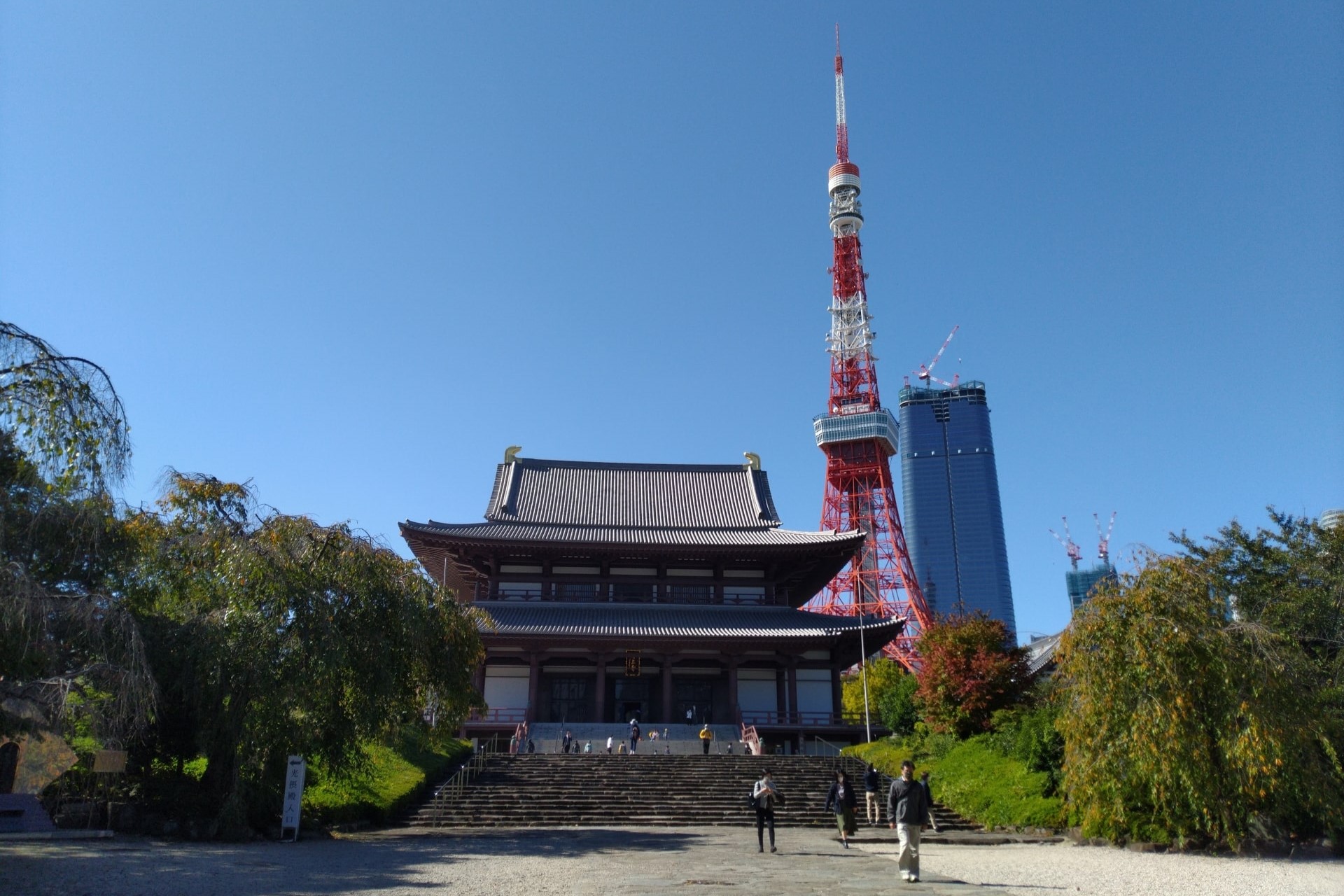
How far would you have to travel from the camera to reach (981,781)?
20344mm

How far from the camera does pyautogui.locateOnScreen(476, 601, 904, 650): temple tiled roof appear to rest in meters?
31.2

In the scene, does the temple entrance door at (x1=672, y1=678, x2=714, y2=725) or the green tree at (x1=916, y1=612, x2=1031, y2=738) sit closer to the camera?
the green tree at (x1=916, y1=612, x2=1031, y2=738)

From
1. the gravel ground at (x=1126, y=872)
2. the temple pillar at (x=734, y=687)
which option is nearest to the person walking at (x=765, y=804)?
the gravel ground at (x=1126, y=872)

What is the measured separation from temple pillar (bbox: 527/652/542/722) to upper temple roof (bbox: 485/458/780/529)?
23.2 ft

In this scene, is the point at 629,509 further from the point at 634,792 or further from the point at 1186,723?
the point at 1186,723

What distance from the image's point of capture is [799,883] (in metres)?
10.6

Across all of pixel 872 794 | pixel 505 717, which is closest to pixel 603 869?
pixel 872 794

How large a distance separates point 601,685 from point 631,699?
2515 millimetres

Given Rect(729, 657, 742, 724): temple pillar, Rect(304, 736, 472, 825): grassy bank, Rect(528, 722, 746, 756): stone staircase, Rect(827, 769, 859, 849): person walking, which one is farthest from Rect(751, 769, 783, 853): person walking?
Rect(729, 657, 742, 724): temple pillar

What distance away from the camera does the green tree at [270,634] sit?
14562 mm

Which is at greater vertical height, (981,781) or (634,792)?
(981,781)

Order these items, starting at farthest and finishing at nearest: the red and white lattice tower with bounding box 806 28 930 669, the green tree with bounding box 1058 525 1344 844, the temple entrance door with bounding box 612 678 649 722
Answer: the red and white lattice tower with bounding box 806 28 930 669
the temple entrance door with bounding box 612 678 649 722
the green tree with bounding box 1058 525 1344 844

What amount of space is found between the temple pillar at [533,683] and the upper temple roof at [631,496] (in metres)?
7.07

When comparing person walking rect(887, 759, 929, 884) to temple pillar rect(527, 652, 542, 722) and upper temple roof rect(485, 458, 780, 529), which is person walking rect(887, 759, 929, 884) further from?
upper temple roof rect(485, 458, 780, 529)
